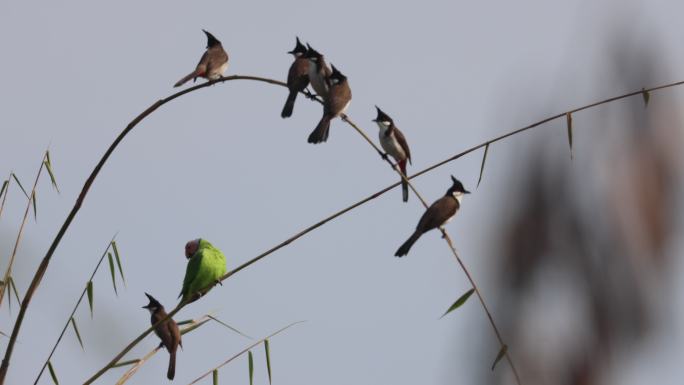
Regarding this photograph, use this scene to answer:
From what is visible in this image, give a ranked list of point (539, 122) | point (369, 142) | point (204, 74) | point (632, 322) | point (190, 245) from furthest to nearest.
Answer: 1. point (190, 245)
2. point (204, 74)
3. point (369, 142)
4. point (539, 122)
5. point (632, 322)

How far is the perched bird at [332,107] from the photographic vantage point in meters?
6.57

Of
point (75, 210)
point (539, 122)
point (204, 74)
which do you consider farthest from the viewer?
point (204, 74)

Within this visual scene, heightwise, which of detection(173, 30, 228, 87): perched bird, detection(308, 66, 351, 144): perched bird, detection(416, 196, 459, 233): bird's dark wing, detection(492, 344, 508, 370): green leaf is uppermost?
detection(173, 30, 228, 87): perched bird

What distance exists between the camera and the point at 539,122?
1.31 meters

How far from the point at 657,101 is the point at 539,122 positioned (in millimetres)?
155

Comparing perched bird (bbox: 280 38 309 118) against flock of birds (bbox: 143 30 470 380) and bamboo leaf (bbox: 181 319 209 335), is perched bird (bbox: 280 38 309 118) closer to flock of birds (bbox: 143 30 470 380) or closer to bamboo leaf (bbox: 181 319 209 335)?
flock of birds (bbox: 143 30 470 380)

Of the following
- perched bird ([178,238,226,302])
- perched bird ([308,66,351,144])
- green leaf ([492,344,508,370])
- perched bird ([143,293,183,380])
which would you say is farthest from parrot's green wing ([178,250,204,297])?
green leaf ([492,344,508,370])

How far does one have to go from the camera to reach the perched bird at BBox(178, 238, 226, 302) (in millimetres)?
8469

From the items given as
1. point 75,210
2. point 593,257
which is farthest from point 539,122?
point 75,210

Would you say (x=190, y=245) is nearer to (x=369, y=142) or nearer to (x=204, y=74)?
(x=204, y=74)

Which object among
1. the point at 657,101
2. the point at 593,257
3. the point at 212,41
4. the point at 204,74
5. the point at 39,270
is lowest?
the point at 593,257

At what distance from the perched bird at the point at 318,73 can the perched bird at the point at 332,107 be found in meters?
0.10

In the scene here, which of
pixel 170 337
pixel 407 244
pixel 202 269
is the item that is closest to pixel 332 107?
pixel 407 244

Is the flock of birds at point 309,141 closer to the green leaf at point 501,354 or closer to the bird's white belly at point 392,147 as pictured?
the bird's white belly at point 392,147
